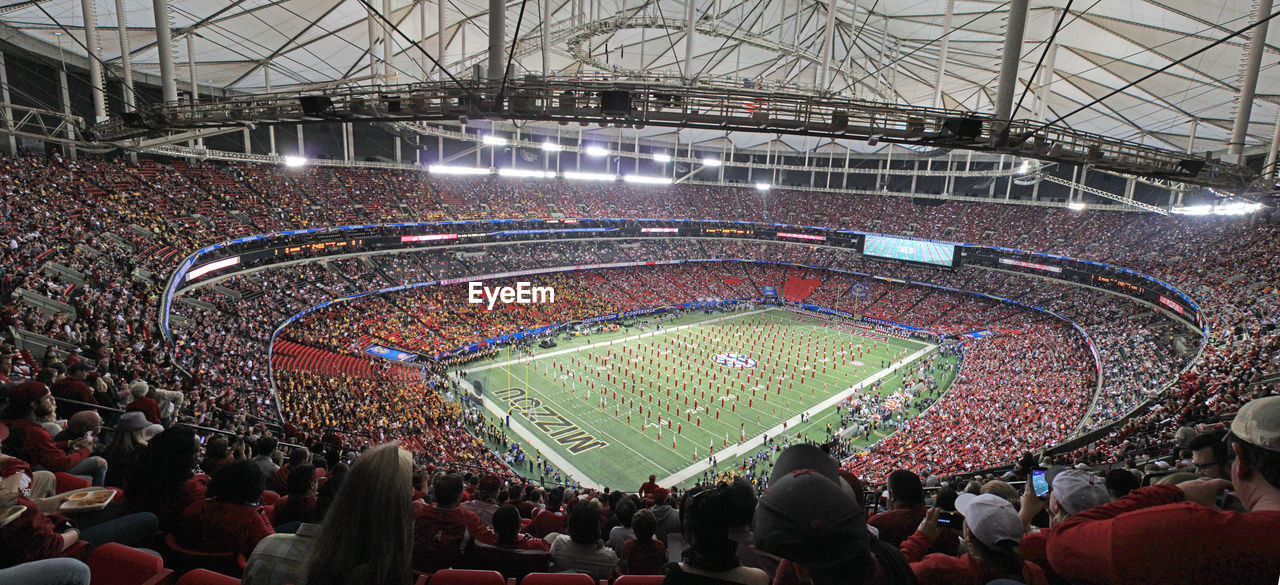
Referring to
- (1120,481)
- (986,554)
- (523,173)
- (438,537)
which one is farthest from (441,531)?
(523,173)

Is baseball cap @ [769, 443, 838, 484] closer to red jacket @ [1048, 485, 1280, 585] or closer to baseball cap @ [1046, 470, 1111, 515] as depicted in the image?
red jacket @ [1048, 485, 1280, 585]

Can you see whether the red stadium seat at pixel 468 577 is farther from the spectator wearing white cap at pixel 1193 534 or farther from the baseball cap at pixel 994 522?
the spectator wearing white cap at pixel 1193 534

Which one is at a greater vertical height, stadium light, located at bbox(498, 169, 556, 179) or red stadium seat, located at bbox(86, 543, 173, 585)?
stadium light, located at bbox(498, 169, 556, 179)

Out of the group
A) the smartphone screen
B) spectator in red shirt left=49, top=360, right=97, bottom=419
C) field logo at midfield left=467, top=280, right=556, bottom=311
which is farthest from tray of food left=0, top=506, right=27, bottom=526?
field logo at midfield left=467, top=280, right=556, bottom=311

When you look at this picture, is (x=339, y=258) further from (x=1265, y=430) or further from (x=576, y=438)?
(x=1265, y=430)

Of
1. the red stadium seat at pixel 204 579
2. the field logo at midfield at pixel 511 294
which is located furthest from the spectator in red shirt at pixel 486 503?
the field logo at midfield at pixel 511 294

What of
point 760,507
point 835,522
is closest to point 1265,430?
point 835,522
